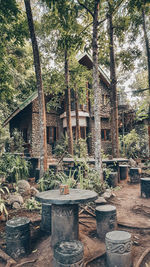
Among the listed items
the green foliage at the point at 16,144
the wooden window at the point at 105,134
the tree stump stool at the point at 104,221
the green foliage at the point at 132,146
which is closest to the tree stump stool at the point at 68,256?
the tree stump stool at the point at 104,221

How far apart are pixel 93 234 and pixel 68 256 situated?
1.70 m

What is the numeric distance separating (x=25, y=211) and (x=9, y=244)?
2128 mm

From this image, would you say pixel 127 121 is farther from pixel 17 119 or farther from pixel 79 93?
pixel 17 119

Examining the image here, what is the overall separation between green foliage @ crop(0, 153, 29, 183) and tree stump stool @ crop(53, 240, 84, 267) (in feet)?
18.2

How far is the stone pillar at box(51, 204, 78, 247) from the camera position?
3680 mm

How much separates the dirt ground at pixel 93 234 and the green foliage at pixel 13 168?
2.80 m

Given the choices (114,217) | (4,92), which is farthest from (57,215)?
(4,92)

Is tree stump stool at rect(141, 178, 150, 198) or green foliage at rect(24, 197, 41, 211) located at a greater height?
tree stump stool at rect(141, 178, 150, 198)

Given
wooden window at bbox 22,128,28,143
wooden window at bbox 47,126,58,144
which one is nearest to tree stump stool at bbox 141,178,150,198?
wooden window at bbox 47,126,58,144

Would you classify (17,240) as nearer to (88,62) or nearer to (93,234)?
(93,234)

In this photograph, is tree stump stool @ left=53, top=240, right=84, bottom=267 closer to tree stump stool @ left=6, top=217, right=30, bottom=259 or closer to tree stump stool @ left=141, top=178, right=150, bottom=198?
tree stump stool @ left=6, top=217, right=30, bottom=259

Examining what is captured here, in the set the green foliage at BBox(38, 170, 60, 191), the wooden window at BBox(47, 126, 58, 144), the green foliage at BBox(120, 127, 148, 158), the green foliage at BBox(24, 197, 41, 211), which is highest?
the wooden window at BBox(47, 126, 58, 144)

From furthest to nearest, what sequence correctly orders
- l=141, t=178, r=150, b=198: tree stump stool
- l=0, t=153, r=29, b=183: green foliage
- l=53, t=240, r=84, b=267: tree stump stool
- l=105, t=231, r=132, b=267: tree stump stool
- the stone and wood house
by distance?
the stone and wood house, l=0, t=153, r=29, b=183: green foliage, l=141, t=178, r=150, b=198: tree stump stool, l=105, t=231, r=132, b=267: tree stump stool, l=53, t=240, r=84, b=267: tree stump stool

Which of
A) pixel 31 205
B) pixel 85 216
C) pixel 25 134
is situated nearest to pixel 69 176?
pixel 85 216
